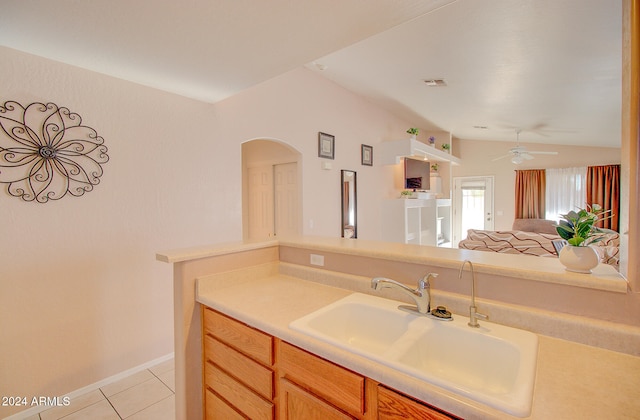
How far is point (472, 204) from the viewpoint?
7621 mm

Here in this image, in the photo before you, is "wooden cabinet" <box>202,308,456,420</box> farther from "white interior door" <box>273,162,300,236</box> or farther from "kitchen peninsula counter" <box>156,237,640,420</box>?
"white interior door" <box>273,162,300,236</box>

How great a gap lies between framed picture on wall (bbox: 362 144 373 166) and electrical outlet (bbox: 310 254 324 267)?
3470mm

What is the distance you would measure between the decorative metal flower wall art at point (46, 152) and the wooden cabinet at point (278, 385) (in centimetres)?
148

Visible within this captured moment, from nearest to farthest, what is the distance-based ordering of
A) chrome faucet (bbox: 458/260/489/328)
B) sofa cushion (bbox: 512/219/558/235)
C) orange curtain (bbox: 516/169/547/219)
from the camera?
chrome faucet (bbox: 458/260/489/328), sofa cushion (bbox: 512/219/558/235), orange curtain (bbox: 516/169/547/219)

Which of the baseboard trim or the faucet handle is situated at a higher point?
the faucet handle

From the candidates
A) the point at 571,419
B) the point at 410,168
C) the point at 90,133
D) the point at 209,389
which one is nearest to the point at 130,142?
the point at 90,133

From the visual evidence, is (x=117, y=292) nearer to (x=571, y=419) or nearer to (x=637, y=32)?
(x=571, y=419)

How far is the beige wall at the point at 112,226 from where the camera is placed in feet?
6.29

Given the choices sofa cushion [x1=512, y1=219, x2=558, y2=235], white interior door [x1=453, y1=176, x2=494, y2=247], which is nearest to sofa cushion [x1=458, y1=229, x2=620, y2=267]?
sofa cushion [x1=512, y1=219, x2=558, y2=235]

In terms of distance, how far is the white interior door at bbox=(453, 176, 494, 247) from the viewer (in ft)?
24.1

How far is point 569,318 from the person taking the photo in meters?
1.02

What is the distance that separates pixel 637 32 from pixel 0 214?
3167 millimetres

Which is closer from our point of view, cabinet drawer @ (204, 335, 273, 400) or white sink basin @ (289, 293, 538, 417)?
white sink basin @ (289, 293, 538, 417)

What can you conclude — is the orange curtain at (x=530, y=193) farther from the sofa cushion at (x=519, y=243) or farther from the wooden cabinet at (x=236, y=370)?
the wooden cabinet at (x=236, y=370)
